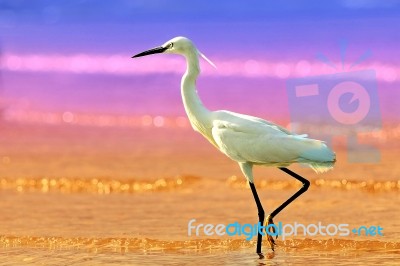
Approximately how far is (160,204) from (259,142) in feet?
10.1

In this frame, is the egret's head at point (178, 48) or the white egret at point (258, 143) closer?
the white egret at point (258, 143)

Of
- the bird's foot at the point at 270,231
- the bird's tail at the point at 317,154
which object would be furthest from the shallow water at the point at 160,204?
the bird's tail at the point at 317,154

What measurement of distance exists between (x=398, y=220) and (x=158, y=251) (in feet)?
8.05

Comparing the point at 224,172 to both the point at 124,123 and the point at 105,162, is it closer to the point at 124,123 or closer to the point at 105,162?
the point at 105,162

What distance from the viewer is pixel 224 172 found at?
12719 mm

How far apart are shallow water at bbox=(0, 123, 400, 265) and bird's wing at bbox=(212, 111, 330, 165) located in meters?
0.78

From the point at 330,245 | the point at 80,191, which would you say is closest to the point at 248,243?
the point at 330,245

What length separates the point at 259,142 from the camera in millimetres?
7430

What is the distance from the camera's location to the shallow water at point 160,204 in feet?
24.6

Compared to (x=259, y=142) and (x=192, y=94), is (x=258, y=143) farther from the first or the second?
(x=192, y=94)

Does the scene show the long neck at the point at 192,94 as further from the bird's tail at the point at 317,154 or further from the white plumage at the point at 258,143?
the bird's tail at the point at 317,154

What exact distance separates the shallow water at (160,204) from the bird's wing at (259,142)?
78 cm

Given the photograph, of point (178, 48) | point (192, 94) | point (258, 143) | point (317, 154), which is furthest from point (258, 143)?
point (178, 48)

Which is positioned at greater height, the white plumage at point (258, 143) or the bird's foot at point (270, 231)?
the white plumage at point (258, 143)
